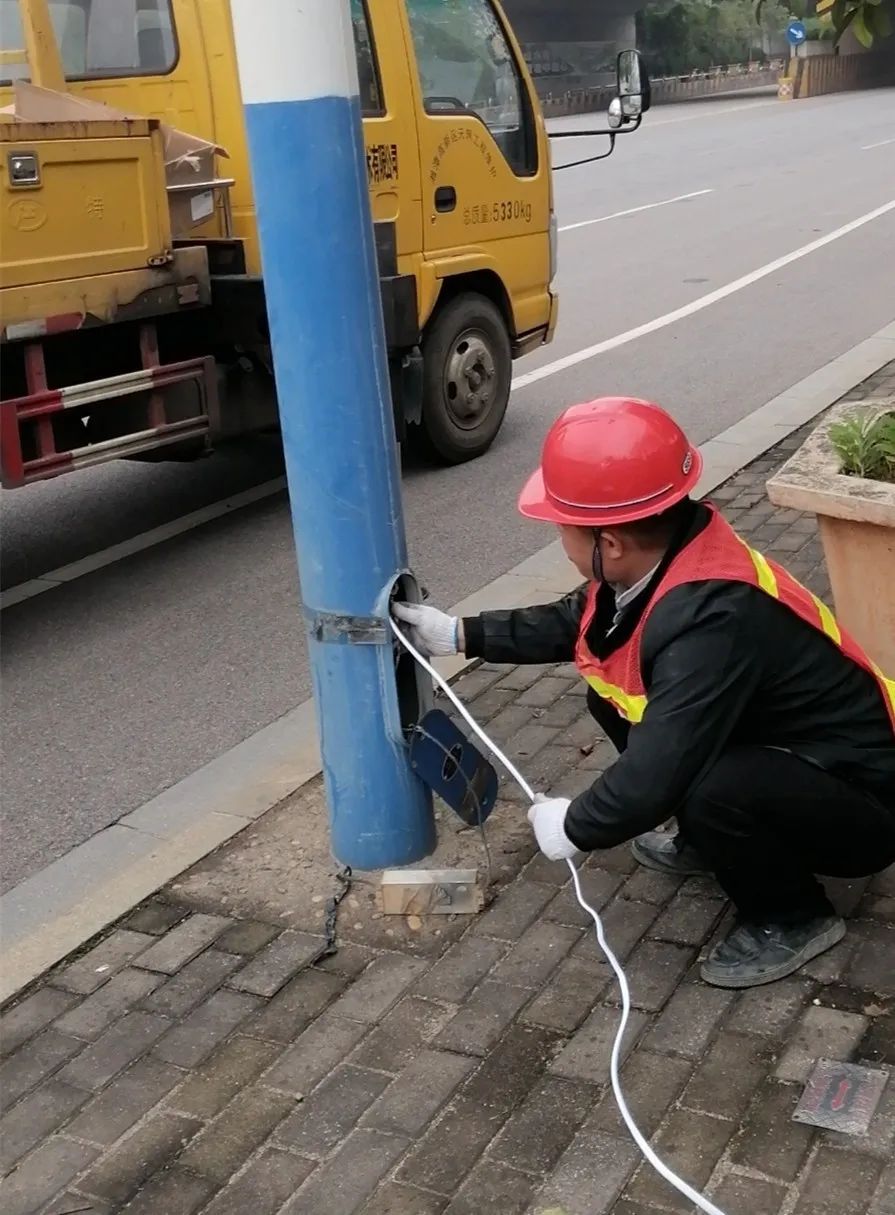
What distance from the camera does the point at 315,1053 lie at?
9.57ft

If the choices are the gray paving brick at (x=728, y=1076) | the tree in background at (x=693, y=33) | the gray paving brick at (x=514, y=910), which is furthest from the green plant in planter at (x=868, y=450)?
the tree in background at (x=693, y=33)

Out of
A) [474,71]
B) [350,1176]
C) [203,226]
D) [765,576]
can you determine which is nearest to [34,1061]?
[350,1176]

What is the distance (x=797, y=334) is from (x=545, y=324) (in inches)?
115

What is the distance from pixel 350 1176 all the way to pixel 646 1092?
58cm

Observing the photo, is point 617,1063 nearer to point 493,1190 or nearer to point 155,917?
point 493,1190

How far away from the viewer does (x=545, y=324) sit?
26.6 ft

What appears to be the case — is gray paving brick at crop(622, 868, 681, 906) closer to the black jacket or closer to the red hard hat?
the black jacket

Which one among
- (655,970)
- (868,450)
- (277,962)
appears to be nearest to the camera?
(655,970)

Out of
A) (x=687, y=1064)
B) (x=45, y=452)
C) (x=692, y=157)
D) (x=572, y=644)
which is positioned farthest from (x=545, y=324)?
(x=692, y=157)

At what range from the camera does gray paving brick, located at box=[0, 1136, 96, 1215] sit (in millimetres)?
2596

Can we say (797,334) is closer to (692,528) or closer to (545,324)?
(545,324)

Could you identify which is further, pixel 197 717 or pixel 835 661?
pixel 197 717

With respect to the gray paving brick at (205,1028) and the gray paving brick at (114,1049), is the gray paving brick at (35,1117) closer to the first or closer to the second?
the gray paving brick at (114,1049)

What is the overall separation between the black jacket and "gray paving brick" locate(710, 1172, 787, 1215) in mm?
658
